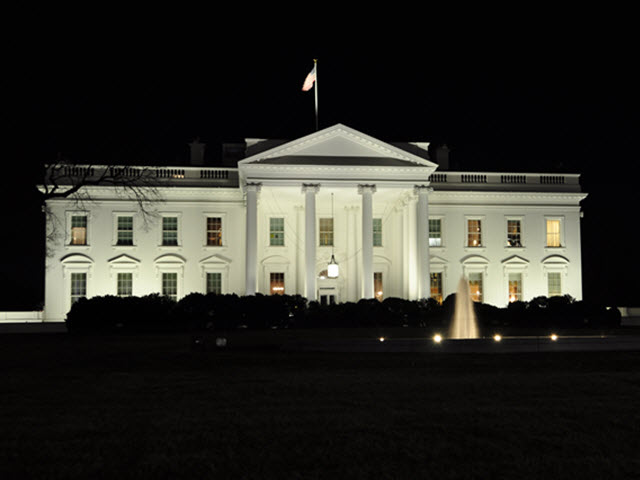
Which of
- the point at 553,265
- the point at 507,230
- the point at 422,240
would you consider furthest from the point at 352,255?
the point at 553,265

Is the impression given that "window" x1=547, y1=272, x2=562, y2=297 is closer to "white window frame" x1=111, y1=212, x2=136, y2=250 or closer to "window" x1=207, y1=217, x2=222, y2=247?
"window" x1=207, y1=217, x2=222, y2=247

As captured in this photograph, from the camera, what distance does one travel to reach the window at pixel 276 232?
134ft

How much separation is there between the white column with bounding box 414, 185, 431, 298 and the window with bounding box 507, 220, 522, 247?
8089 mm

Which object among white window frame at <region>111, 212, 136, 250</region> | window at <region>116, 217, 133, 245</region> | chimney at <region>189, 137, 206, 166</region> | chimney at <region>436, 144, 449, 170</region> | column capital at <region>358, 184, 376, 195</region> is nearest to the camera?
column capital at <region>358, 184, 376, 195</region>

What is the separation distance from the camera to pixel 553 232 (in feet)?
140

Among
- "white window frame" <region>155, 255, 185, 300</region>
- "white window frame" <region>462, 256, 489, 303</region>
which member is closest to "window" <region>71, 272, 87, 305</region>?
"white window frame" <region>155, 255, 185, 300</region>

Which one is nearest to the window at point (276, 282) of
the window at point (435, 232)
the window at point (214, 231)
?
the window at point (214, 231)

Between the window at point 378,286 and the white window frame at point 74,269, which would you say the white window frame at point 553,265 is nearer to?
the window at point 378,286

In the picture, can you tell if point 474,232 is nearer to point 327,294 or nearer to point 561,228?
point 561,228

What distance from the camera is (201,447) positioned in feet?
21.8

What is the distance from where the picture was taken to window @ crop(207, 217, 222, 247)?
40812 mm

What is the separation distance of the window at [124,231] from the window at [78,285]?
108 inches

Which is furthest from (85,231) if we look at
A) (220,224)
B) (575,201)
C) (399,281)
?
(575,201)

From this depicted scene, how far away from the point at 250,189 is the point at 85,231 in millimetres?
10660
